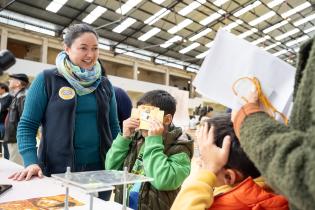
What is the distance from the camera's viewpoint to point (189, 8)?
13.6 metres

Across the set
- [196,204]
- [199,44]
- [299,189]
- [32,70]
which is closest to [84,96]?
[196,204]

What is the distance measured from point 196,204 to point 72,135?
103 centimetres

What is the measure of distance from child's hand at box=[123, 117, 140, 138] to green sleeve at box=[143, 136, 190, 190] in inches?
4.5

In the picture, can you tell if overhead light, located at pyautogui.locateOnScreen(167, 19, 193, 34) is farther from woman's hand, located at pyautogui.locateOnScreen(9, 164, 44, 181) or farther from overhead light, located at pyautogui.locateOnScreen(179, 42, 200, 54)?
woman's hand, located at pyautogui.locateOnScreen(9, 164, 44, 181)

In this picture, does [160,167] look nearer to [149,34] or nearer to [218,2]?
[218,2]

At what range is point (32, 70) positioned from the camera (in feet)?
36.3

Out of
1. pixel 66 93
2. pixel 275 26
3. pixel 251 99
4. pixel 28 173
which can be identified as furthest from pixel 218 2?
pixel 251 99

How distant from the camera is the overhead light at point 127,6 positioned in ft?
39.9

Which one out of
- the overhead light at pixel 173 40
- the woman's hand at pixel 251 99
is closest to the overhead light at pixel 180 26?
the overhead light at pixel 173 40

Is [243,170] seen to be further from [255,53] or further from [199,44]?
[199,44]

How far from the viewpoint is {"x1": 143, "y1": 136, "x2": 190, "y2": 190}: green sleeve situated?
4.72ft

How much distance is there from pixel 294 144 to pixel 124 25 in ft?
46.0

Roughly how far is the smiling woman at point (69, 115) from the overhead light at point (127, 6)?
422 inches

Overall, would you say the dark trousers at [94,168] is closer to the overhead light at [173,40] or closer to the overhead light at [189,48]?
the overhead light at [173,40]
